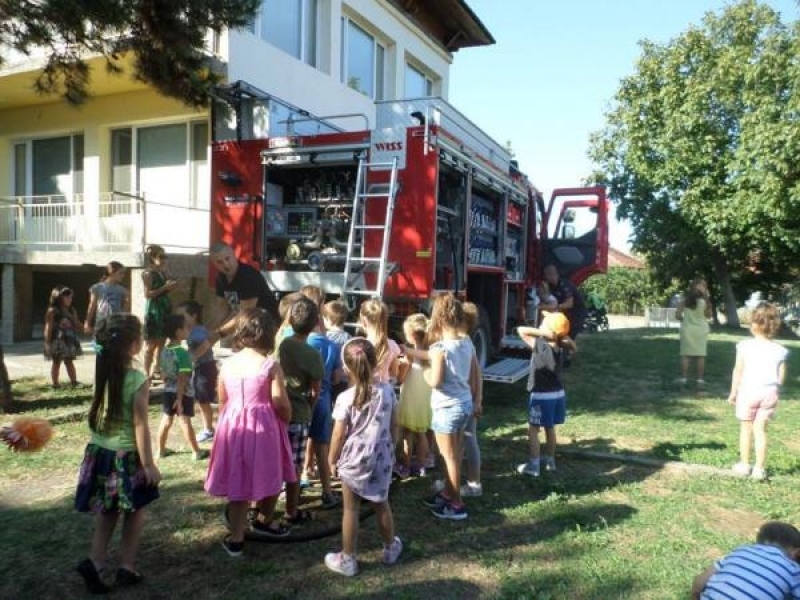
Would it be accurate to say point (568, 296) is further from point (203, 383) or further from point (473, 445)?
point (203, 383)

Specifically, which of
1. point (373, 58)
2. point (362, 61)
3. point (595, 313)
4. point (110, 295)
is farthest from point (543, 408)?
point (595, 313)

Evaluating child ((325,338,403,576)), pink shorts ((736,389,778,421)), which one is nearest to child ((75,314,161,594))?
child ((325,338,403,576))

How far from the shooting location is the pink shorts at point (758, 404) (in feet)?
16.7

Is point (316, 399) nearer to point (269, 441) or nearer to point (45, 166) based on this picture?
point (269, 441)

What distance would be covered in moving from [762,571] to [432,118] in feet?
17.5

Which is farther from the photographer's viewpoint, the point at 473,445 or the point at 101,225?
the point at 101,225

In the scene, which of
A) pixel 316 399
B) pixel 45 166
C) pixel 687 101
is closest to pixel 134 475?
pixel 316 399

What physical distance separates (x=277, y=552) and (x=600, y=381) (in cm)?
720

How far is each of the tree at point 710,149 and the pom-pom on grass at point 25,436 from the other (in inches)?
829

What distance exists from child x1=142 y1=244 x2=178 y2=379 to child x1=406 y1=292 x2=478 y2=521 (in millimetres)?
4334

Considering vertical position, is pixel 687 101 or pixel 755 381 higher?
pixel 687 101

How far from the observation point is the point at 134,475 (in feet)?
10.3

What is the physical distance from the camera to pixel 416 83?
18.0 metres

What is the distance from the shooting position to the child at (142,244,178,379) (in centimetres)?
742
